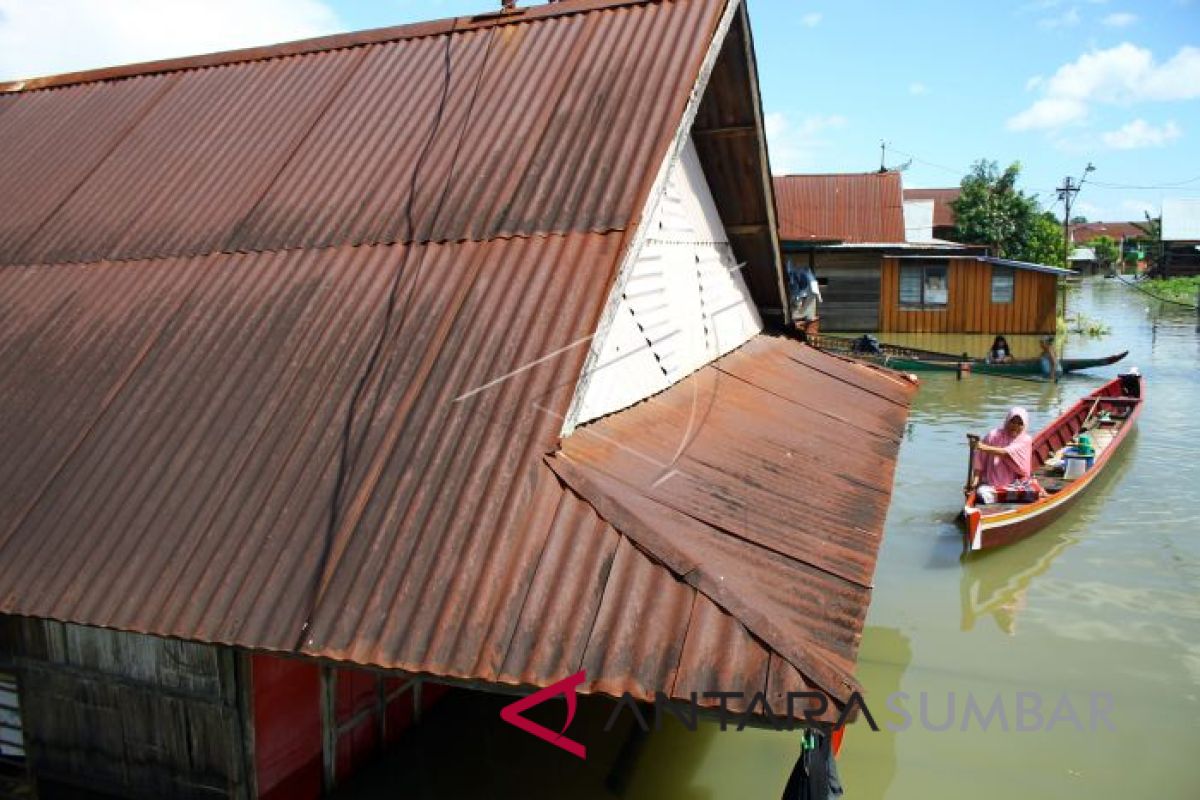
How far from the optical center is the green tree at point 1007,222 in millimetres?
47250

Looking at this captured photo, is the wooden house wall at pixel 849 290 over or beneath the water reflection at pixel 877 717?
over

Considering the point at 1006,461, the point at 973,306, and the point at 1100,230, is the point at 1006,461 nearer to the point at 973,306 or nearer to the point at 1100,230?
the point at 973,306

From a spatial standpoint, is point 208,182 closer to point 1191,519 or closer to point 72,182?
point 72,182

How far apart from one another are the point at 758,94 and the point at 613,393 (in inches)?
161

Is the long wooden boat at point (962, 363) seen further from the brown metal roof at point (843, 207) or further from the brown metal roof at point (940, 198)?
the brown metal roof at point (940, 198)

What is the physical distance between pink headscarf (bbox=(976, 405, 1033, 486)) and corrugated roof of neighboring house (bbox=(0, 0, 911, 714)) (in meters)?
4.35

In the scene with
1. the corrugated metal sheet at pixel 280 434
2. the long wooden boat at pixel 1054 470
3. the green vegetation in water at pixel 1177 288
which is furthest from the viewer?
the green vegetation in water at pixel 1177 288

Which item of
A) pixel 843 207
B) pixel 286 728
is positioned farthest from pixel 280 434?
pixel 843 207

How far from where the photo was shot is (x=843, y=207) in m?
37.8

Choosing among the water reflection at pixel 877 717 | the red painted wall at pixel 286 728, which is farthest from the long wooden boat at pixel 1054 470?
the red painted wall at pixel 286 728

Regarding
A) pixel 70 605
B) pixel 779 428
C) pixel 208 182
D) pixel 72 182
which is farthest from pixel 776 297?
pixel 70 605

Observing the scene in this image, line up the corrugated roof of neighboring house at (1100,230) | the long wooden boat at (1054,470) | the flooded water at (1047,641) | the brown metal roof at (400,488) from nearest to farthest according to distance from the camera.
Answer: the brown metal roof at (400,488) < the flooded water at (1047,641) < the long wooden boat at (1054,470) < the corrugated roof of neighboring house at (1100,230)

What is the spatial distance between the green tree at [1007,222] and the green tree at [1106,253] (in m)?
47.6

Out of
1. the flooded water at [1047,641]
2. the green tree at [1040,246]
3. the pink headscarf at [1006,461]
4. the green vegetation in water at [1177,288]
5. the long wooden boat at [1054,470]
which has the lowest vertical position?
the flooded water at [1047,641]
